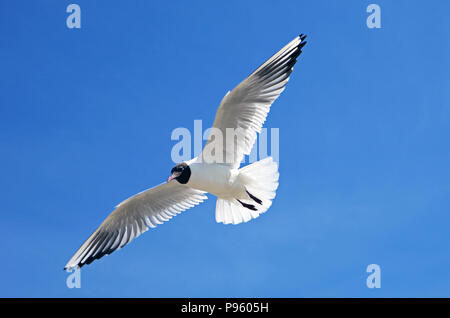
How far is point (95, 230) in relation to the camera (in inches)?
215

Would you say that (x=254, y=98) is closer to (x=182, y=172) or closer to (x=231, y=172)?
(x=231, y=172)

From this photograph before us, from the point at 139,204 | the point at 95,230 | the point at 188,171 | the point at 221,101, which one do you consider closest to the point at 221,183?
the point at 188,171

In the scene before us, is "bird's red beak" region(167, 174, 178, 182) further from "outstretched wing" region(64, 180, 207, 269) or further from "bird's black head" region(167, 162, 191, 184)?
"outstretched wing" region(64, 180, 207, 269)

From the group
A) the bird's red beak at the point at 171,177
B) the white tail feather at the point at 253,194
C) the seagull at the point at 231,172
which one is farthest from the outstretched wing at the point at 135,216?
the white tail feather at the point at 253,194

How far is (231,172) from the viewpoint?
485 cm

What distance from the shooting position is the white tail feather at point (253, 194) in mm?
4805

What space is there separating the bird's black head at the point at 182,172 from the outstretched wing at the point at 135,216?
1.44 ft

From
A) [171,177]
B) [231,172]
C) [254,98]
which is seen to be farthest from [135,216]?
[254,98]

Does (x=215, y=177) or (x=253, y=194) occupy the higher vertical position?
(x=215, y=177)

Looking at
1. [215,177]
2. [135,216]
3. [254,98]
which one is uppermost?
[254,98]

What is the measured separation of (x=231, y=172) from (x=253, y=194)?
32cm

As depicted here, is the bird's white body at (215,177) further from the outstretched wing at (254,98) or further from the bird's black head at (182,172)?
the outstretched wing at (254,98)

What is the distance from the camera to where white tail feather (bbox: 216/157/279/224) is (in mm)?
4805
